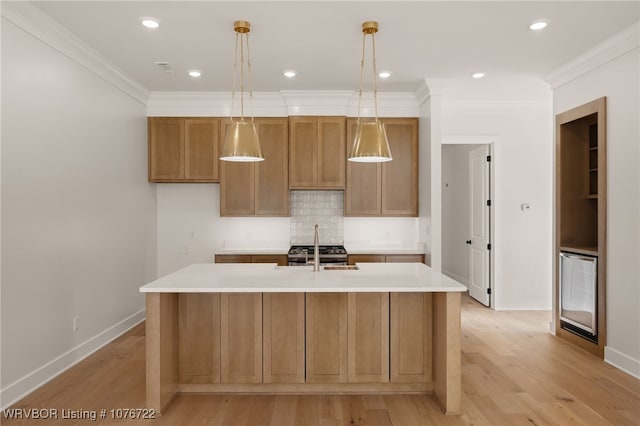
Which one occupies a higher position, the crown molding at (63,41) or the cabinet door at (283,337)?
the crown molding at (63,41)

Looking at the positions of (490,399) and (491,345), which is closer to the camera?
(490,399)

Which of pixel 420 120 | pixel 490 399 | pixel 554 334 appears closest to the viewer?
pixel 490 399

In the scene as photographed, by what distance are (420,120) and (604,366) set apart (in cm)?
326

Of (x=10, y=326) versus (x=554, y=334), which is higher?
(x=10, y=326)

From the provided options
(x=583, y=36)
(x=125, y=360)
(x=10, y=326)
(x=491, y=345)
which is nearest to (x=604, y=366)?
(x=491, y=345)

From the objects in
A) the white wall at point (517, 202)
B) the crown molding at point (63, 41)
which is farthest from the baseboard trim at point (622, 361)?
the crown molding at point (63, 41)

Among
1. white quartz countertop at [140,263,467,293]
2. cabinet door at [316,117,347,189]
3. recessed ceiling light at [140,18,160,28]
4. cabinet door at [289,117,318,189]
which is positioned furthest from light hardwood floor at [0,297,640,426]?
recessed ceiling light at [140,18,160,28]

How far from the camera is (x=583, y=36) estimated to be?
356cm

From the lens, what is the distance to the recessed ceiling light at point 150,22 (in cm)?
324

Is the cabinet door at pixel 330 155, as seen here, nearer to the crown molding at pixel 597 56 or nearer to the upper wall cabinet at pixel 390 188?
the upper wall cabinet at pixel 390 188

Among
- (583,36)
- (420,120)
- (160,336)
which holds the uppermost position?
(583,36)

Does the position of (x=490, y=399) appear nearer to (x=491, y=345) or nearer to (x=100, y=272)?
(x=491, y=345)

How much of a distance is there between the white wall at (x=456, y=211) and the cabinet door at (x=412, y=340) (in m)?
3.82

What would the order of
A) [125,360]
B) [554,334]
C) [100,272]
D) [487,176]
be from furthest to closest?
[487,176]
[554,334]
[100,272]
[125,360]
